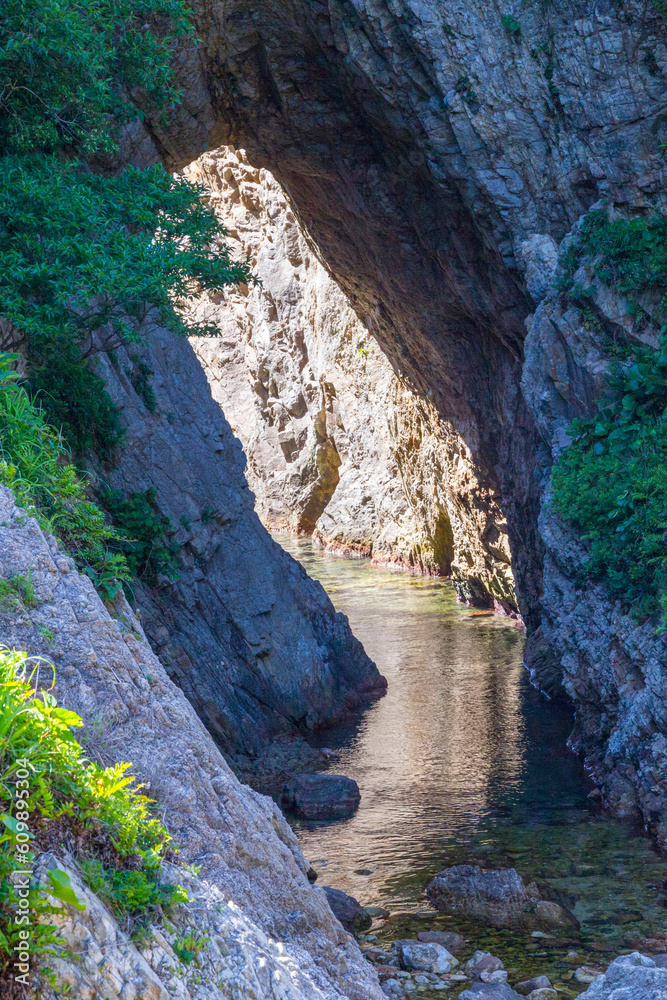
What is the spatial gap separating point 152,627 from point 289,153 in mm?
12037

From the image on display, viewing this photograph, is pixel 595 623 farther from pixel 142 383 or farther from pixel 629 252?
pixel 142 383

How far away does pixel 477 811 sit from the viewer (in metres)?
11.9

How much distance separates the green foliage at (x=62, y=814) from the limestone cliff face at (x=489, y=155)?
900 cm

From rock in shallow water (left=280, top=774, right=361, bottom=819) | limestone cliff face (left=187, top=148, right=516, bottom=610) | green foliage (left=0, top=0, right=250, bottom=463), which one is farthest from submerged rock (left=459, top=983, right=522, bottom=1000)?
limestone cliff face (left=187, top=148, right=516, bottom=610)

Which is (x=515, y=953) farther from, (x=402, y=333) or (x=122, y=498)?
(x=402, y=333)

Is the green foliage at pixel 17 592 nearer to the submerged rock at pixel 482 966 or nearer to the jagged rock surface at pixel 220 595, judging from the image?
the submerged rock at pixel 482 966

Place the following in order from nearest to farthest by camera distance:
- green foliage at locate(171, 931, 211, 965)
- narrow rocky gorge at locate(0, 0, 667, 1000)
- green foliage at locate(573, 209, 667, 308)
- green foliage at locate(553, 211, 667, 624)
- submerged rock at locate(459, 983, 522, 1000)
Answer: green foliage at locate(171, 931, 211, 965), narrow rocky gorge at locate(0, 0, 667, 1000), submerged rock at locate(459, 983, 522, 1000), green foliage at locate(553, 211, 667, 624), green foliage at locate(573, 209, 667, 308)

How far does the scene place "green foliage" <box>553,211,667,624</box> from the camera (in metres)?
11.7

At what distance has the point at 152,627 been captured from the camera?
13.3 m

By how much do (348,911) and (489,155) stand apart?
42.7 feet

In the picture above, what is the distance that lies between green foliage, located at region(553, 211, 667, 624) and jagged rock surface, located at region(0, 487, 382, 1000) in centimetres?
725

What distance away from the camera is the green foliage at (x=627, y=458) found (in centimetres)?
1167

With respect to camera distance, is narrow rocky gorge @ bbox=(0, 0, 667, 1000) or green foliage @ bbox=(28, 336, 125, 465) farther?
green foliage @ bbox=(28, 336, 125, 465)

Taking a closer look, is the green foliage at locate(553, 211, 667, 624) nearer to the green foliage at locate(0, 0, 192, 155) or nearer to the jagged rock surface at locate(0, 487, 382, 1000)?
the jagged rock surface at locate(0, 487, 382, 1000)
